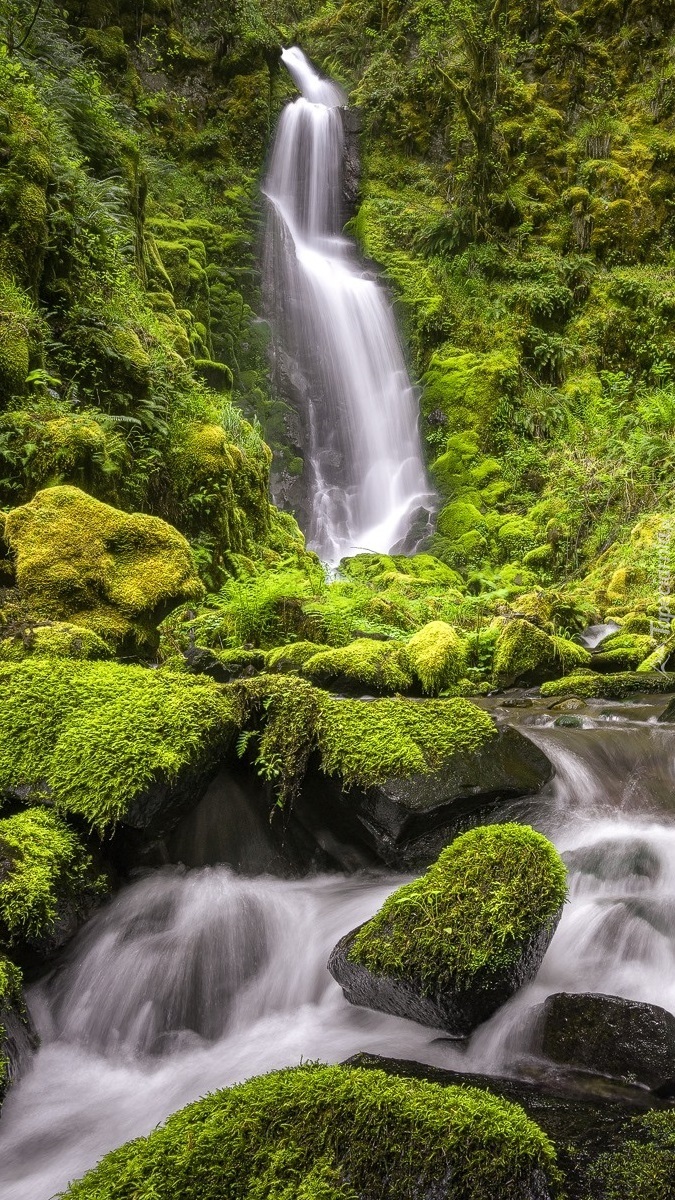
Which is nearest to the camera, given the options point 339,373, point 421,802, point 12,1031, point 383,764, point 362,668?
point 12,1031

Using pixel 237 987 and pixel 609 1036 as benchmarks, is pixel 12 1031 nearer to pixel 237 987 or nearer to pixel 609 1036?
pixel 237 987

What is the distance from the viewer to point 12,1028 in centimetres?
293

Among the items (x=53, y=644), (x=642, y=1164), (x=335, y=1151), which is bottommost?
(x=642, y=1164)

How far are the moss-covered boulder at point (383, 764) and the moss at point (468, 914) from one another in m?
0.62

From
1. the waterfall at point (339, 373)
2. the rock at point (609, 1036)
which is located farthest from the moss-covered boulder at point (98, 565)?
the waterfall at point (339, 373)

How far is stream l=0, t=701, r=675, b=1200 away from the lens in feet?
9.48

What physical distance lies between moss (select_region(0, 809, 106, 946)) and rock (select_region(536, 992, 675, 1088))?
88.0 inches

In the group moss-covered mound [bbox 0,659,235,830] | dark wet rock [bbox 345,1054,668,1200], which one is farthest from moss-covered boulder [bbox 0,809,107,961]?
dark wet rock [bbox 345,1054,668,1200]

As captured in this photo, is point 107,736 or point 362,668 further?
point 362,668

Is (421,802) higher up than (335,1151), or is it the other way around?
(421,802)

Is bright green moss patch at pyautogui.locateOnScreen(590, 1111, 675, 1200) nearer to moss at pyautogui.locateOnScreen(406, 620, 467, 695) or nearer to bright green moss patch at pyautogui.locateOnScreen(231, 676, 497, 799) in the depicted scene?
bright green moss patch at pyautogui.locateOnScreen(231, 676, 497, 799)

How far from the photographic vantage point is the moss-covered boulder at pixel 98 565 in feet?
14.4

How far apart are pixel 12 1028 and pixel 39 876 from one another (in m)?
0.60

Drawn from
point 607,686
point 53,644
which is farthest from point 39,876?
point 607,686
